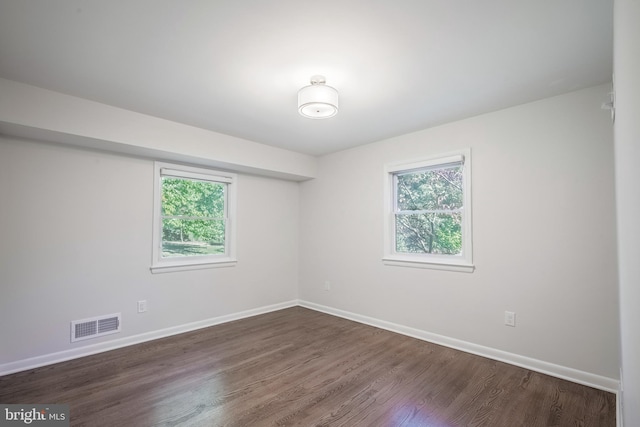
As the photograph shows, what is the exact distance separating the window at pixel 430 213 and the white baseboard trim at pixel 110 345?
2327 millimetres

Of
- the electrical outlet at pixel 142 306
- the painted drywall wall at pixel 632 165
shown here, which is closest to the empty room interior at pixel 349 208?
the electrical outlet at pixel 142 306

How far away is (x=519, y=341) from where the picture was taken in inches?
113

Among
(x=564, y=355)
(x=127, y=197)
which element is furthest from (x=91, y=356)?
(x=564, y=355)

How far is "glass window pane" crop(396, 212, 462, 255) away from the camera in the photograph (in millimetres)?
3466

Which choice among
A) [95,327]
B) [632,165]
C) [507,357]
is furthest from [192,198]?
[632,165]

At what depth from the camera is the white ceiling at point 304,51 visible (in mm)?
1703

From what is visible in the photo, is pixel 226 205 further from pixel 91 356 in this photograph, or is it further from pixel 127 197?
pixel 91 356

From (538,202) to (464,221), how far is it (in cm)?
69

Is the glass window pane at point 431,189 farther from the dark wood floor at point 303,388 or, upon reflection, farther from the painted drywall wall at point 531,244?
the dark wood floor at point 303,388

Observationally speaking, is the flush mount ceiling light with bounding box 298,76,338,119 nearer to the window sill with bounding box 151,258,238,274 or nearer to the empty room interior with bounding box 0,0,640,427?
the empty room interior with bounding box 0,0,640,427

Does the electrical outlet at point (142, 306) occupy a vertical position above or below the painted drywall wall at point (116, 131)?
below

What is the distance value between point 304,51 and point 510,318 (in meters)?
3.00

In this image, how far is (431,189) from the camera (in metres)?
3.69

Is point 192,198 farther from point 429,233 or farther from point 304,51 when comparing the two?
point 429,233
